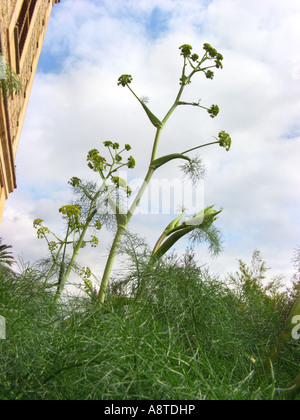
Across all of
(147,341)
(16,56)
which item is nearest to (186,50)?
(147,341)

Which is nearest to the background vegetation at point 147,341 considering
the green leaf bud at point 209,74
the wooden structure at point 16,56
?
the green leaf bud at point 209,74

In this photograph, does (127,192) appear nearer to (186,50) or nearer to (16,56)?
(186,50)

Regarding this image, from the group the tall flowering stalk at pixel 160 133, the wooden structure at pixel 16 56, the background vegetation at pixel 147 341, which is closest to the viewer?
the background vegetation at pixel 147 341

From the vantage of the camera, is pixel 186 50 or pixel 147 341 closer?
pixel 147 341

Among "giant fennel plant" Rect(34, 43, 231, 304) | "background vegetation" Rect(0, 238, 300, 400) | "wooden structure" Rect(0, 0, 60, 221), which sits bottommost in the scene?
"background vegetation" Rect(0, 238, 300, 400)

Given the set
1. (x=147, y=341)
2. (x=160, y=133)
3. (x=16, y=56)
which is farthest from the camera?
→ (x=16, y=56)

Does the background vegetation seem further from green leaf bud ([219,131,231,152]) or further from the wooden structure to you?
the wooden structure

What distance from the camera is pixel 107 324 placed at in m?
1.79

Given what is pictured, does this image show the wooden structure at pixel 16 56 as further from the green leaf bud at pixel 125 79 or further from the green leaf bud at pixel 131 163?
the green leaf bud at pixel 131 163

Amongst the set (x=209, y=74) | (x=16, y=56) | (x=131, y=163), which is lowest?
(x=131, y=163)

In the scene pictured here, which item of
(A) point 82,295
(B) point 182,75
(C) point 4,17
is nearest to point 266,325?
(A) point 82,295

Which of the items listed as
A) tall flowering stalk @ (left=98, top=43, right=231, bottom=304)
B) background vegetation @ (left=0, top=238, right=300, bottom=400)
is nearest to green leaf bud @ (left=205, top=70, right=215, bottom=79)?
tall flowering stalk @ (left=98, top=43, right=231, bottom=304)

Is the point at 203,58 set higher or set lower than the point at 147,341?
higher

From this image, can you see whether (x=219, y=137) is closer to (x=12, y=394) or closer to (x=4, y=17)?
(x=12, y=394)
